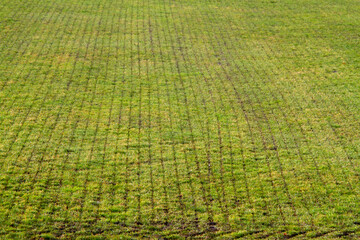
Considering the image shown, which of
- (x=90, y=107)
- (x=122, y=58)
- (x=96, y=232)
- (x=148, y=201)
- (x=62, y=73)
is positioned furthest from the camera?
(x=122, y=58)

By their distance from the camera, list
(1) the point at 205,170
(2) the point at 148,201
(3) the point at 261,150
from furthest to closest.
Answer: (3) the point at 261,150 < (1) the point at 205,170 < (2) the point at 148,201

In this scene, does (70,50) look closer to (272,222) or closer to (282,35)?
(282,35)

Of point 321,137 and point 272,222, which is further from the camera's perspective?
point 321,137

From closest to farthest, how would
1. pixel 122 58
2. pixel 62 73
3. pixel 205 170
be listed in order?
pixel 205 170 < pixel 62 73 < pixel 122 58

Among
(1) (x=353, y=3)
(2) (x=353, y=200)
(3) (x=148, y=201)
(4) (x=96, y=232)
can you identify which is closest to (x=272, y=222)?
(2) (x=353, y=200)

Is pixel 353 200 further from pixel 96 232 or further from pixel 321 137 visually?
pixel 96 232

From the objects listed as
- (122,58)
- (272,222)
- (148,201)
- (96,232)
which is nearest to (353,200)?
(272,222)
